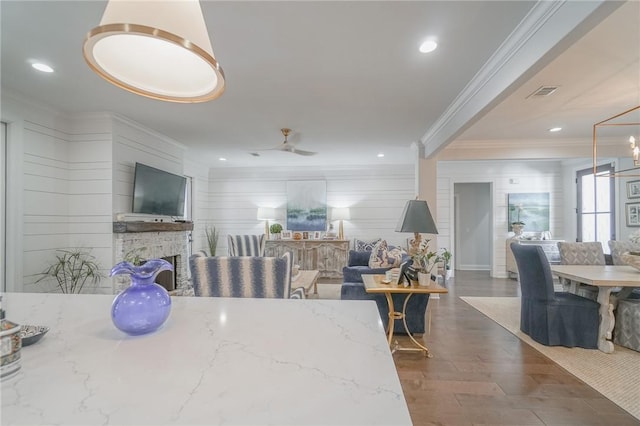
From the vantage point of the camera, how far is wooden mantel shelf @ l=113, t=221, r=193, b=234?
3.60 m

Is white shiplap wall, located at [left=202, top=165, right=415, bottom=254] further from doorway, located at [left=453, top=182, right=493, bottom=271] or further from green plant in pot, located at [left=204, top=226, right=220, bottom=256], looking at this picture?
doorway, located at [left=453, top=182, right=493, bottom=271]

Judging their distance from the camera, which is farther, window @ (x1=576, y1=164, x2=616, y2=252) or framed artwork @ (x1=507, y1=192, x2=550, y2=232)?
framed artwork @ (x1=507, y1=192, x2=550, y2=232)

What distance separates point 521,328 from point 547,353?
565 mm

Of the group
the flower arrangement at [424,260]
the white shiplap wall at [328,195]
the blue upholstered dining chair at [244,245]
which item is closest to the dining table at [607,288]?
the flower arrangement at [424,260]

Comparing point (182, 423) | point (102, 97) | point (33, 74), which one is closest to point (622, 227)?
point (182, 423)

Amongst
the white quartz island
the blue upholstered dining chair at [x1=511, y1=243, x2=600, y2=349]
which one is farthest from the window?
the white quartz island

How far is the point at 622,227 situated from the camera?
501 cm

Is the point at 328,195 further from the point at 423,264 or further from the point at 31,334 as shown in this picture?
the point at 31,334

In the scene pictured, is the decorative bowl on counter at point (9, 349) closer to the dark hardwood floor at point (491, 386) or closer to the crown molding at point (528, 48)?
the dark hardwood floor at point (491, 386)

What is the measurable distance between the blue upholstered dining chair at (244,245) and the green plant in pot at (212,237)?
41.8 inches

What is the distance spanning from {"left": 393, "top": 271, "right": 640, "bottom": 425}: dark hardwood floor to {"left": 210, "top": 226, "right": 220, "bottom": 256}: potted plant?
5013 mm

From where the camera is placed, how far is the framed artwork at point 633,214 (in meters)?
4.71

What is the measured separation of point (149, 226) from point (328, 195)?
387 centimetres

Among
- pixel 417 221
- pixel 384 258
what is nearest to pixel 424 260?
pixel 417 221
